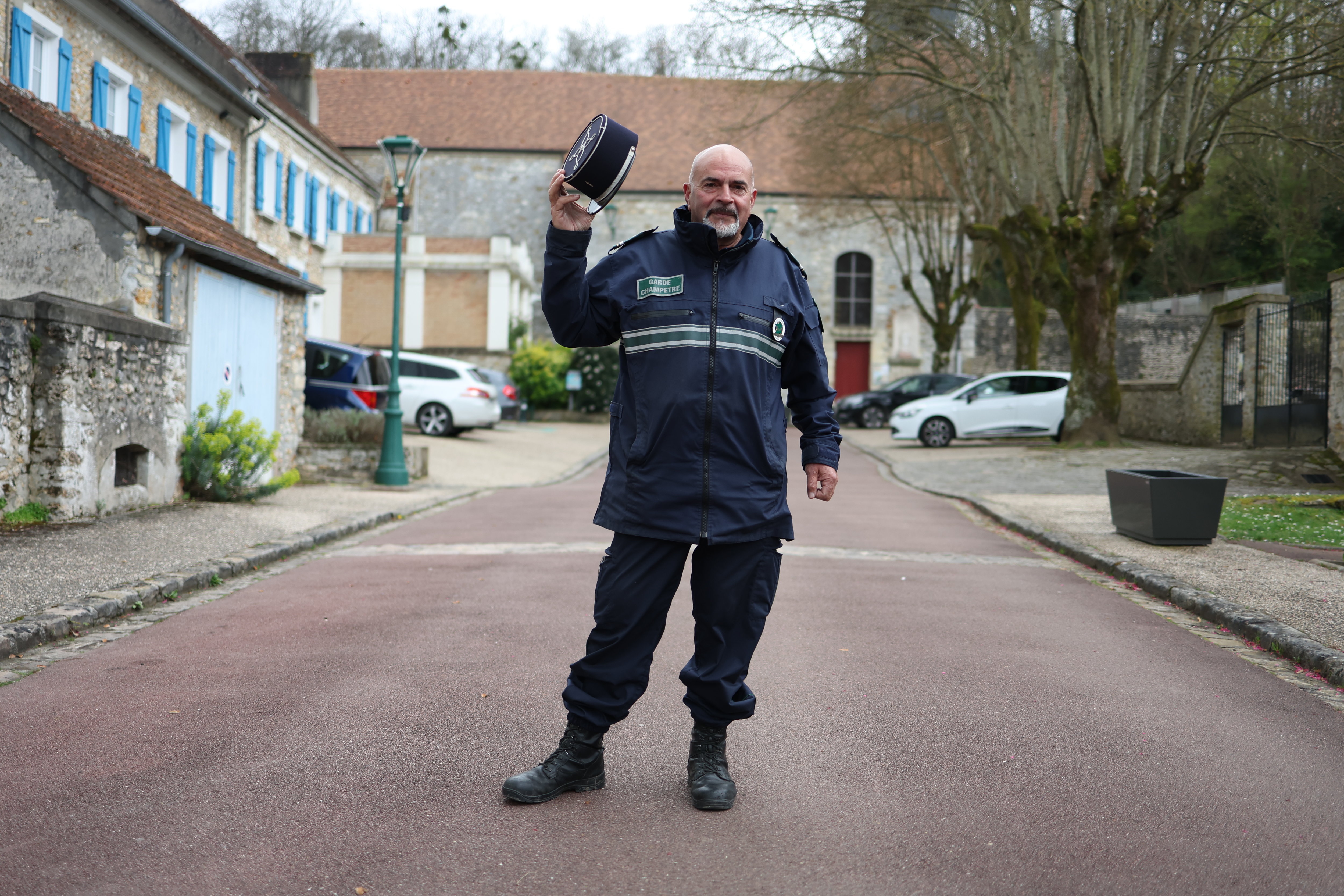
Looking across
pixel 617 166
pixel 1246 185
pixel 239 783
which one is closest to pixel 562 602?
pixel 239 783

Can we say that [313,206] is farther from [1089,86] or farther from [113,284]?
[113,284]

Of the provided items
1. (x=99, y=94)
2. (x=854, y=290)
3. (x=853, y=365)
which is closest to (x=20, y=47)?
(x=99, y=94)

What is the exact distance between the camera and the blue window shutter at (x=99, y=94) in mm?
17500

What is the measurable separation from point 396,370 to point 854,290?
3640 cm

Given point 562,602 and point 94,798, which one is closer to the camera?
point 94,798

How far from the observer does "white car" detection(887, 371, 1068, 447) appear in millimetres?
24859

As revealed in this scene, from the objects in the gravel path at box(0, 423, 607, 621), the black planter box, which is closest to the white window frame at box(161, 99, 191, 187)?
the gravel path at box(0, 423, 607, 621)

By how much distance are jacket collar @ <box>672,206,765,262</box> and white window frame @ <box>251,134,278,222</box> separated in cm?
2431

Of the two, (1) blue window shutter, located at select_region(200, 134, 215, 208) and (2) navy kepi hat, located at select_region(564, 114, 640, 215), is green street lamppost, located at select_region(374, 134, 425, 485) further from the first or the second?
(2) navy kepi hat, located at select_region(564, 114, 640, 215)

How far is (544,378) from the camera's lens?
36.1 m

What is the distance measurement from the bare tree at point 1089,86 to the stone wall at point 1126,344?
25590mm

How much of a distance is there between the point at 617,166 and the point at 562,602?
4.04 meters

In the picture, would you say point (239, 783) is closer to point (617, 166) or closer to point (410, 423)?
point (617, 166)

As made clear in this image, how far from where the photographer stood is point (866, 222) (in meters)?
48.8
